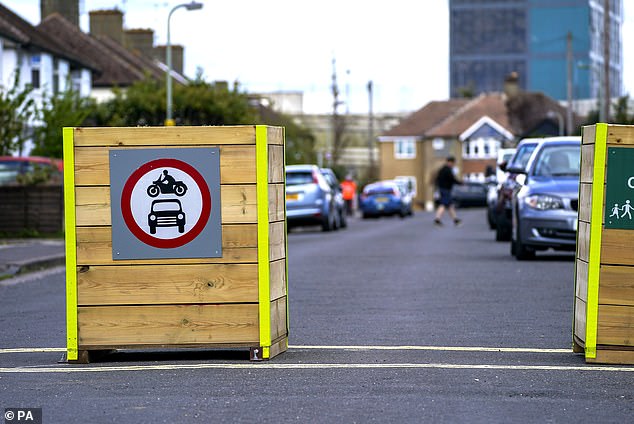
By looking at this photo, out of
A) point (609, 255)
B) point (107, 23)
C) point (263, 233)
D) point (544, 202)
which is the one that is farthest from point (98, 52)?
point (609, 255)

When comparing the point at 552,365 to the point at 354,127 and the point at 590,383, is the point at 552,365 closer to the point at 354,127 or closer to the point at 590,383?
the point at 590,383

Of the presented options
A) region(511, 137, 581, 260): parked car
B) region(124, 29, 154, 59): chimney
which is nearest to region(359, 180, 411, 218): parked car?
region(124, 29, 154, 59): chimney

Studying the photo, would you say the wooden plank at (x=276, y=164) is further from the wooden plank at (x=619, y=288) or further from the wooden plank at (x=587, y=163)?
the wooden plank at (x=619, y=288)

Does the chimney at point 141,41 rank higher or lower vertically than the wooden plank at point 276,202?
higher

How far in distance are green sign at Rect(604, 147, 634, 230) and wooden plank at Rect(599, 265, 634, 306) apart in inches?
10.9

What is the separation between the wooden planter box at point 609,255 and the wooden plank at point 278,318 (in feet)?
6.22

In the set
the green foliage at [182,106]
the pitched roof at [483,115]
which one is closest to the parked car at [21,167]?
the green foliage at [182,106]

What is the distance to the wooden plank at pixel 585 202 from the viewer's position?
839 centimetres

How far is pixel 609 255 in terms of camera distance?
324 inches

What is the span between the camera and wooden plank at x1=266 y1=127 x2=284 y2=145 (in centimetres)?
839

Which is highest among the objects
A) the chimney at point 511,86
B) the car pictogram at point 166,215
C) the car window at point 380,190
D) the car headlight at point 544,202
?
the chimney at point 511,86

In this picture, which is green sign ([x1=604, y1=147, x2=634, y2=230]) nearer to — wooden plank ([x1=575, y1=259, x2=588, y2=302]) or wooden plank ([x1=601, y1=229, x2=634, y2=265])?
wooden plank ([x1=601, y1=229, x2=634, y2=265])

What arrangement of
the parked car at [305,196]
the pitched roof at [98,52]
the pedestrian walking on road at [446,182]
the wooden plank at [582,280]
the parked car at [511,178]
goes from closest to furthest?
the wooden plank at [582,280] → the parked car at [511,178] → the parked car at [305,196] → the pedestrian walking on road at [446,182] → the pitched roof at [98,52]

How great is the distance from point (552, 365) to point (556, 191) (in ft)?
33.3
